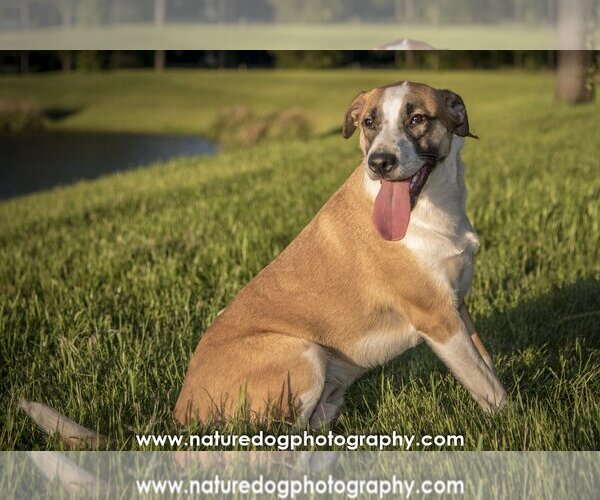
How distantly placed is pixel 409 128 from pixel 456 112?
1.00 feet

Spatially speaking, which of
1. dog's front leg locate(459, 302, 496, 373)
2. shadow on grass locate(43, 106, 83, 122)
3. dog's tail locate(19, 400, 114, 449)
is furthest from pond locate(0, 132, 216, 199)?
dog's front leg locate(459, 302, 496, 373)

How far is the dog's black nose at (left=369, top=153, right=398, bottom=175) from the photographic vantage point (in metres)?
3.91

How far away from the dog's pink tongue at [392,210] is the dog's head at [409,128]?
60 mm

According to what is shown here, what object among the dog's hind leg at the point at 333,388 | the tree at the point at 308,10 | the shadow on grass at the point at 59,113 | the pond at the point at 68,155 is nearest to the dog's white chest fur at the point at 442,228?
the dog's hind leg at the point at 333,388

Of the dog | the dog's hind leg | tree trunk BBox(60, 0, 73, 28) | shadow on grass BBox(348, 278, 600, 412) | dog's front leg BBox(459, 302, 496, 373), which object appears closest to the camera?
the dog

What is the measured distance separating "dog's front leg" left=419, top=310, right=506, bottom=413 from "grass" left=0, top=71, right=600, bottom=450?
0.42 feet

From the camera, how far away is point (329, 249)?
14.6 ft

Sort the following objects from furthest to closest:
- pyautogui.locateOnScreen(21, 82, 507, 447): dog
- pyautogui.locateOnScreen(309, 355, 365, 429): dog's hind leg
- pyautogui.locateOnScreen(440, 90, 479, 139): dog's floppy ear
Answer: pyautogui.locateOnScreen(309, 355, 365, 429): dog's hind leg → pyautogui.locateOnScreen(440, 90, 479, 139): dog's floppy ear → pyautogui.locateOnScreen(21, 82, 507, 447): dog

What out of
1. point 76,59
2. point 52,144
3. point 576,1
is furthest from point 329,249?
point 52,144

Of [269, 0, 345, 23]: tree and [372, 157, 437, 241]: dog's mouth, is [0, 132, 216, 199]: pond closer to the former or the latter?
[269, 0, 345, 23]: tree

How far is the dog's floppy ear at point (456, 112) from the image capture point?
4207 mm

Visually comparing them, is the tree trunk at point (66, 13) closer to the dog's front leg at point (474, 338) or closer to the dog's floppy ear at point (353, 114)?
the dog's floppy ear at point (353, 114)

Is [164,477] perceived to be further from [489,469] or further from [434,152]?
[434,152]

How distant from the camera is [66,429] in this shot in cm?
400
